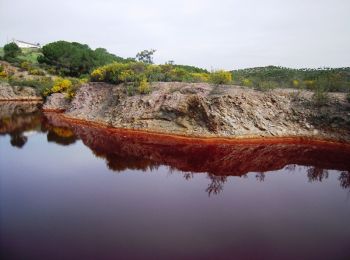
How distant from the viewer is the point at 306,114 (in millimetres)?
18250

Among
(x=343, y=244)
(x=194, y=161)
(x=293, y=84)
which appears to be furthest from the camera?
(x=293, y=84)

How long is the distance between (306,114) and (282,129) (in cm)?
182

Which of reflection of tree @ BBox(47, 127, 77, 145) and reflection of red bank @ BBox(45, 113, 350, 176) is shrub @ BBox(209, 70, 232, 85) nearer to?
reflection of red bank @ BBox(45, 113, 350, 176)

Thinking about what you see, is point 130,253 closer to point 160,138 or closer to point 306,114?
point 160,138

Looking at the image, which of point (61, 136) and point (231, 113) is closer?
point (61, 136)

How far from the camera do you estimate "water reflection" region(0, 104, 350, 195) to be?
39.6 ft

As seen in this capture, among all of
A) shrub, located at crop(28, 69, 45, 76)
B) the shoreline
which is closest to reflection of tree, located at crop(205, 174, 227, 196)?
the shoreline

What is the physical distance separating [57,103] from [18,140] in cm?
1352

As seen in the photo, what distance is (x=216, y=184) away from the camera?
34.7 ft

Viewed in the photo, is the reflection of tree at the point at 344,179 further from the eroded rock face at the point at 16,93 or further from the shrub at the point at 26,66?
the shrub at the point at 26,66

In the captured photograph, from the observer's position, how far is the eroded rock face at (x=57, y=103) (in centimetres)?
2817

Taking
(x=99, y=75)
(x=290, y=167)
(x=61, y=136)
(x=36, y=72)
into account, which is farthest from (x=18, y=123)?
(x=36, y=72)

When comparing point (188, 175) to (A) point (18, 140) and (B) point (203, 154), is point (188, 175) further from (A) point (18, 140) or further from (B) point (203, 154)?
(A) point (18, 140)

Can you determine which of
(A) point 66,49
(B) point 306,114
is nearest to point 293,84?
(B) point 306,114
